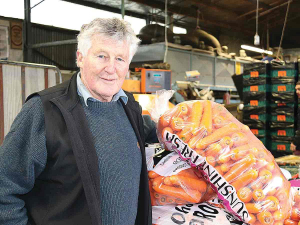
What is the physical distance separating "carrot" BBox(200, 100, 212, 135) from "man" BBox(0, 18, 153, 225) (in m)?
0.30

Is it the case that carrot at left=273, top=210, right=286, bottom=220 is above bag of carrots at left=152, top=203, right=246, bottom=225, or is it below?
above

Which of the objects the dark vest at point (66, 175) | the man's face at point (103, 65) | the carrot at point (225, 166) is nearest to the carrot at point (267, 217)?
the carrot at point (225, 166)

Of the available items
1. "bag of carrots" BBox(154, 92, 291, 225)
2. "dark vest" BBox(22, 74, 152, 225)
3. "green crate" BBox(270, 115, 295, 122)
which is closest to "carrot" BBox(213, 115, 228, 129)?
"bag of carrots" BBox(154, 92, 291, 225)

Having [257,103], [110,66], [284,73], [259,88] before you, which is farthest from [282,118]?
[110,66]

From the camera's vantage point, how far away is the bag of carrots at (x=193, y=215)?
4.14 ft

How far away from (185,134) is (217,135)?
143mm

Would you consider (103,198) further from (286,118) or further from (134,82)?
(286,118)

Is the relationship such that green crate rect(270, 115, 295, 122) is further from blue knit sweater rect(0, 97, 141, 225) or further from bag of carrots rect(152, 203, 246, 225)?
blue knit sweater rect(0, 97, 141, 225)

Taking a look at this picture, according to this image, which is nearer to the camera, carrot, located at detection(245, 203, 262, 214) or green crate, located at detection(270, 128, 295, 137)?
carrot, located at detection(245, 203, 262, 214)

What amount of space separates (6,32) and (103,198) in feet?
40.0

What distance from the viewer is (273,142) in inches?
249

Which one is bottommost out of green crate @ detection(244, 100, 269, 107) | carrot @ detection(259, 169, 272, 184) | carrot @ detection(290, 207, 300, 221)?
carrot @ detection(290, 207, 300, 221)

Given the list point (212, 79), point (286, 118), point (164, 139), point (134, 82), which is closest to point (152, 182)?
point (164, 139)

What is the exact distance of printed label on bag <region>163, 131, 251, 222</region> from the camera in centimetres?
122
